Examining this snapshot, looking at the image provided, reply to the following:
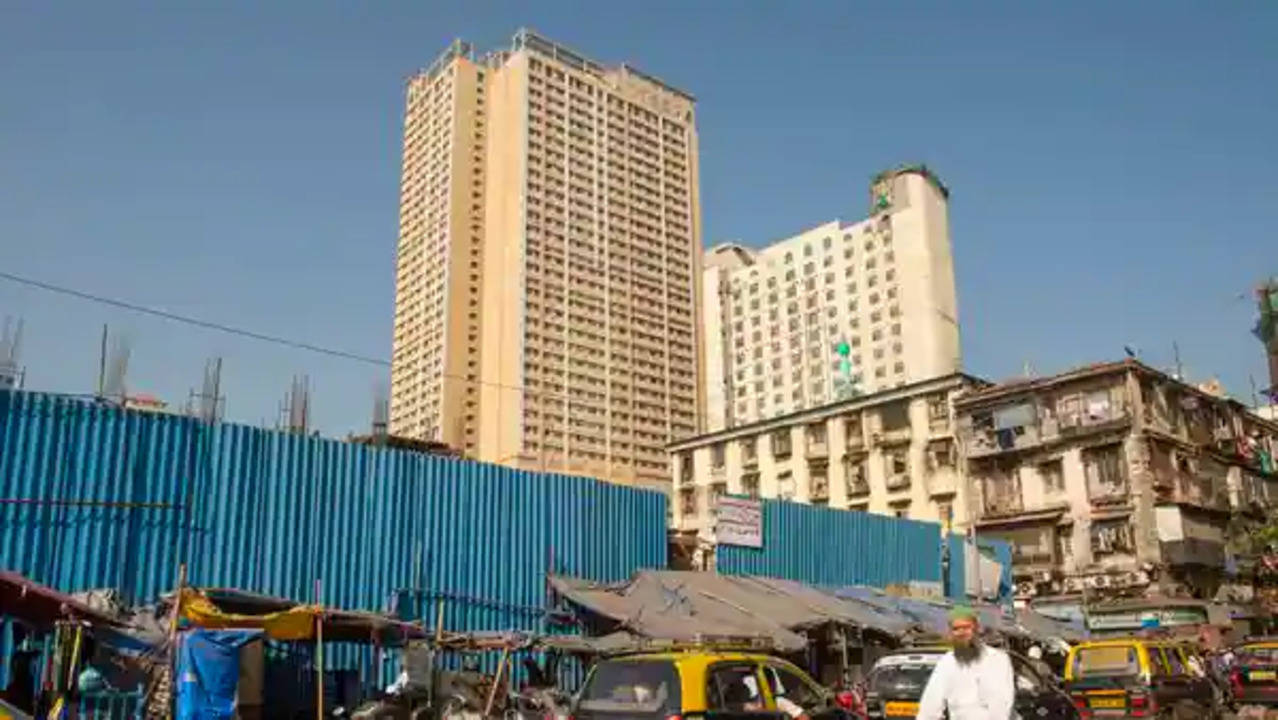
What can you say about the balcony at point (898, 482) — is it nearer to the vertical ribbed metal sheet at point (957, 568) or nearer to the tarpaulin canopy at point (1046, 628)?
the vertical ribbed metal sheet at point (957, 568)

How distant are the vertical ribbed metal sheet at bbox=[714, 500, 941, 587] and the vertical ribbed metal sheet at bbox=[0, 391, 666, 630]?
5565 millimetres

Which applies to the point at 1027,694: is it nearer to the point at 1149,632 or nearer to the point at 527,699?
the point at 527,699

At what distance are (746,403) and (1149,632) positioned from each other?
97.1 metres

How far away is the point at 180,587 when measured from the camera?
1472 cm

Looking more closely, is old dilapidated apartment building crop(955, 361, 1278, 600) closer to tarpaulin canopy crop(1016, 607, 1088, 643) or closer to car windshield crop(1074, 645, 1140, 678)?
tarpaulin canopy crop(1016, 607, 1088, 643)

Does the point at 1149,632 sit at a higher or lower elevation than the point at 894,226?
lower

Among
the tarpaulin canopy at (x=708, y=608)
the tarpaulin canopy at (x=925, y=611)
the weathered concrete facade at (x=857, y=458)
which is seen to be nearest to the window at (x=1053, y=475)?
the weathered concrete facade at (x=857, y=458)

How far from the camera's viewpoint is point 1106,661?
17.4 meters

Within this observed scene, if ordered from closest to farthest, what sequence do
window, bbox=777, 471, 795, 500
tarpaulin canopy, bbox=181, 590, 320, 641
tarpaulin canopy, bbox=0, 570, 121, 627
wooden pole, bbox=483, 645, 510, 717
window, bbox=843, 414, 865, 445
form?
tarpaulin canopy, bbox=0, 570, 121, 627, tarpaulin canopy, bbox=181, 590, 320, 641, wooden pole, bbox=483, 645, 510, 717, window, bbox=843, 414, 865, 445, window, bbox=777, 471, 795, 500

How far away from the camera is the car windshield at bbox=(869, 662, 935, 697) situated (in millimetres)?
13602

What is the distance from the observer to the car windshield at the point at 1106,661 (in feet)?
56.0

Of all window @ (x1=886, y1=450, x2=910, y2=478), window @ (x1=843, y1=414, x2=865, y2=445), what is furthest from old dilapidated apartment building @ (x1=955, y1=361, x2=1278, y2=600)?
window @ (x1=843, y1=414, x2=865, y2=445)

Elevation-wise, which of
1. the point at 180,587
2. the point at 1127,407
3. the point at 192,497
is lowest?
the point at 180,587

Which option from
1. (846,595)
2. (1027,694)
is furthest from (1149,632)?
(1027,694)
